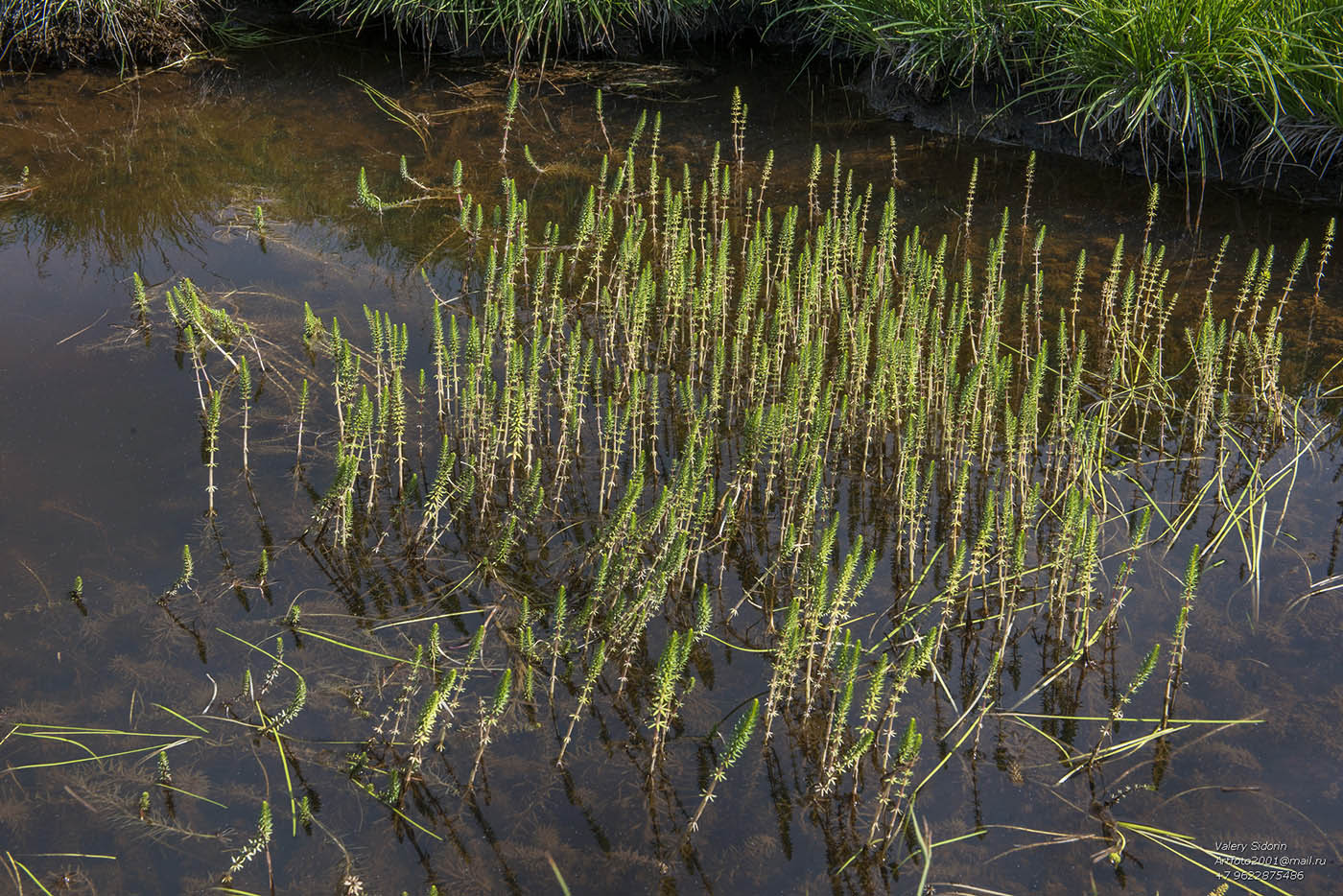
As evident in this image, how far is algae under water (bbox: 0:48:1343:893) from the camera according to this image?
309 cm

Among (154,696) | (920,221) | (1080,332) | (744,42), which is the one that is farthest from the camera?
(744,42)

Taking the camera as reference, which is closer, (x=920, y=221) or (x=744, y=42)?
(x=920, y=221)

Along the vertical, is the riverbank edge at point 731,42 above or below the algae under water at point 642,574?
above

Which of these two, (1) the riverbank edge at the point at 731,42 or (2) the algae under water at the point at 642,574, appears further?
(1) the riverbank edge at the point at 731,42

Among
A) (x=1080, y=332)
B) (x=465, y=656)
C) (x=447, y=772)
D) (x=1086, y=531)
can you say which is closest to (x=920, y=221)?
(x=1080, y=332)

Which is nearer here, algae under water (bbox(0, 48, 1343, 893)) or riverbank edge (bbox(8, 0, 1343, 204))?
algae under water (bbox(0, 48, 1343, 893))

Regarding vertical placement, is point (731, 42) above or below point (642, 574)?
above

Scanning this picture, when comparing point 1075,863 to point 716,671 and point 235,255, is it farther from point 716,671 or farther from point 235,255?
point 235,255

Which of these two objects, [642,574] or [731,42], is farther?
[731,42]

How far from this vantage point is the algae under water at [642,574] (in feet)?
10.2

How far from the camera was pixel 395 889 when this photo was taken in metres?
2.94

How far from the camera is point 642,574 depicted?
3.72 metres

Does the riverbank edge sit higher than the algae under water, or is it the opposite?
the riverbank edge

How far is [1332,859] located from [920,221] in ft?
14.3
